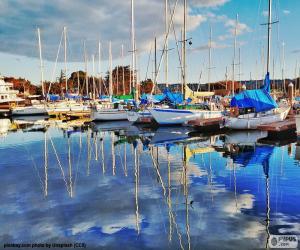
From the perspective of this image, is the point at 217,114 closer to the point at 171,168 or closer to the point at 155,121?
the point at 155,121

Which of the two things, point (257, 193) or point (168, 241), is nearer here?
point (168, 241)

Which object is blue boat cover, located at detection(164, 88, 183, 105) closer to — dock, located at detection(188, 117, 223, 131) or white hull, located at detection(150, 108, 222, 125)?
white hull, located at detection(150, 108, 222, 125)

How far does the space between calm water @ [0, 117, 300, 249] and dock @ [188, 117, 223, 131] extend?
31.2 ft

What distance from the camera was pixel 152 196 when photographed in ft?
38.9

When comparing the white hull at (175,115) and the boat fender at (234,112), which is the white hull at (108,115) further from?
the boat fender at (234,112)

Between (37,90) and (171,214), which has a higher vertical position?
(37,90)

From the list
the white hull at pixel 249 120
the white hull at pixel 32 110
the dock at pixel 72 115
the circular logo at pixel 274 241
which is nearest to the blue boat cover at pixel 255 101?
the white hull at pixel 249 120

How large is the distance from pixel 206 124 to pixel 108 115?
16.4 m

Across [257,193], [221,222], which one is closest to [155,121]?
[257,193]

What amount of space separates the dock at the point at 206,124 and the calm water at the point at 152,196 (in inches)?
375

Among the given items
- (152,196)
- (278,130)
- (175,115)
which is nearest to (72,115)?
(175,115)

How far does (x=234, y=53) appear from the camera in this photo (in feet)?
163

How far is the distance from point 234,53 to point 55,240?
46074mm

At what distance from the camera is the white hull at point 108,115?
43.3m
